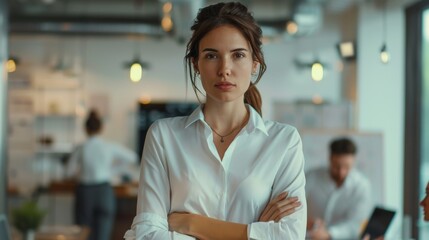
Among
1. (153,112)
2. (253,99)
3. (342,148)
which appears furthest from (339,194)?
(153,112)

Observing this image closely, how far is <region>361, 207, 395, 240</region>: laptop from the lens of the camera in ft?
12.8

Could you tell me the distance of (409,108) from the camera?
909 centimetres

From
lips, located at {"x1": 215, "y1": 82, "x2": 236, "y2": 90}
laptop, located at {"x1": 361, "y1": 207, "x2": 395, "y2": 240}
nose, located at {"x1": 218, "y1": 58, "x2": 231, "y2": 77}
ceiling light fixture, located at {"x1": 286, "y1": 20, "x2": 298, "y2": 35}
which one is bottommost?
laptop, located at {"x1": 361, "y1": 207, "x2": 395, "y2": 240}

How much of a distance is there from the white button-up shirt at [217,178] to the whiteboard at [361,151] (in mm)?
6302

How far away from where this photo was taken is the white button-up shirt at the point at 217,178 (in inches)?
78.4

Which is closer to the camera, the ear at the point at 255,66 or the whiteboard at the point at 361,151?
the ear at the point at 255,66

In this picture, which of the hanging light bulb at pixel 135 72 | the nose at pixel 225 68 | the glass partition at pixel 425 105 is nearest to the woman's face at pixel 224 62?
the nose at pixel 225 68

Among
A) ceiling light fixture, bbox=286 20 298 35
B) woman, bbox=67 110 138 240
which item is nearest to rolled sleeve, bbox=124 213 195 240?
woman, bbox=67 110 138 240

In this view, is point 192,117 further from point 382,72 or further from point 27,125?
point 27,125

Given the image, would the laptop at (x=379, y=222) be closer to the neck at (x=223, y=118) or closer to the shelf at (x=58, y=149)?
the neck at (x=223, y=118)

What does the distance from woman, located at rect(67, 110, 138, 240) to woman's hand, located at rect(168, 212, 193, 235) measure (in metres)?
6.80

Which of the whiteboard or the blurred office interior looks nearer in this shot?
the whiteboard

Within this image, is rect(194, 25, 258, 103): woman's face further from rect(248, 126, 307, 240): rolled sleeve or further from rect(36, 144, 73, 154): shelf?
rect(36, 144, 73, 154): shelf

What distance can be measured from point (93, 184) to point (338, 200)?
13.5 feet
